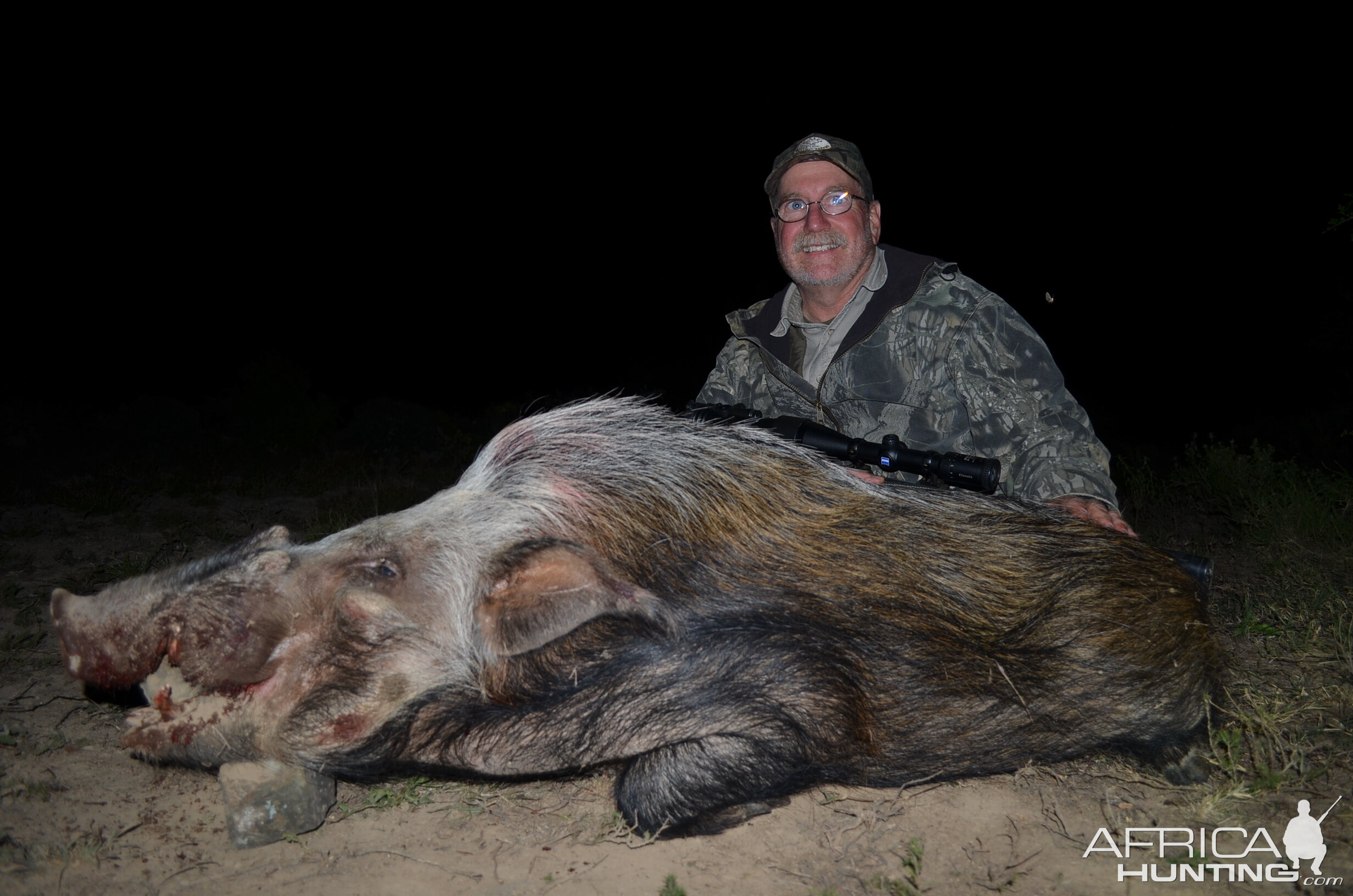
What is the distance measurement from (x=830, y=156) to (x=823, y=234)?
328 millimetres

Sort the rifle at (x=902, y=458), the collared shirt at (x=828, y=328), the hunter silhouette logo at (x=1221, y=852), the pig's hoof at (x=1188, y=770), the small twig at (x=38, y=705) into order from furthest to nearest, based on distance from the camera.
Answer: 1. the collared shirt at (x=828, y=328)
2. the small twig at (x=38, y=705)
3. the rifle at (x=902, y=458)
4. the pig's hoof at (x=1188, y=770)
5. the hunter silhouette logo at (x=1221, y=852)

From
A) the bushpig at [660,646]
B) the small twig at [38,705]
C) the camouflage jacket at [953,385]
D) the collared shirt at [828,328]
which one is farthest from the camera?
the collared shirt at [828,328]

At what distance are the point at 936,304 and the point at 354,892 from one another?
273 cm

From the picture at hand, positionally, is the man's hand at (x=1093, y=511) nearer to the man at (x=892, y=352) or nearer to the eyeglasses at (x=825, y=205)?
the man at (x=892, y=352)

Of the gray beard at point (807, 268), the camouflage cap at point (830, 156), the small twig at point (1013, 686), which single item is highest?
the camouflage cap at point (830, 156)

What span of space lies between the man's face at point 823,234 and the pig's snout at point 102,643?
268 cm

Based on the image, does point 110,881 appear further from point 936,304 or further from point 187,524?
point 187,524

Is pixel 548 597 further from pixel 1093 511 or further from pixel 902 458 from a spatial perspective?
pixel 1093 511

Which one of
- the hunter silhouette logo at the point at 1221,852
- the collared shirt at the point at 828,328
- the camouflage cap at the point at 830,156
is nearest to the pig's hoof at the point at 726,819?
the hunter silhouette logo at the point at 1221,852

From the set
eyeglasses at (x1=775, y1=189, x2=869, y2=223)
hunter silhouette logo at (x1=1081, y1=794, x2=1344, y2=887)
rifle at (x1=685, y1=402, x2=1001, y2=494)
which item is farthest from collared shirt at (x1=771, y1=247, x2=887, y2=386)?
hunter silhouette logo at (x1=1081, y1=794, x2=1344, y2=887)

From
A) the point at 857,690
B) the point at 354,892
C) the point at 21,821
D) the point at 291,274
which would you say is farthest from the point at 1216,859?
the point at 291,274

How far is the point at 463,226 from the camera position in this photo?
24.2 meters

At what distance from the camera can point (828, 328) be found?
12.4 feet

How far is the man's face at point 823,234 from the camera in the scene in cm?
362
